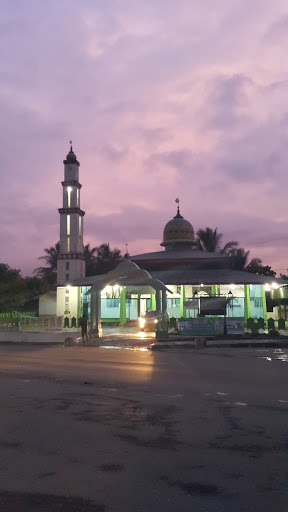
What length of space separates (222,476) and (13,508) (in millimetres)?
2151

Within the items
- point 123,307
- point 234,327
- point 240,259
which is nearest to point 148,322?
point 234,327

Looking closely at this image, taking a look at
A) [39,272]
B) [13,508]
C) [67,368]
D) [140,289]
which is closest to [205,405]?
[13,508]

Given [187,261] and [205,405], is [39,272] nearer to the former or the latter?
[187,261]

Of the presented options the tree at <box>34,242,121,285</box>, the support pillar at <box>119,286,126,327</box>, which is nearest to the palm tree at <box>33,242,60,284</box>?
the tree at <box>34,242,121,285</box>

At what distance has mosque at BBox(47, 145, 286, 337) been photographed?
37625mm

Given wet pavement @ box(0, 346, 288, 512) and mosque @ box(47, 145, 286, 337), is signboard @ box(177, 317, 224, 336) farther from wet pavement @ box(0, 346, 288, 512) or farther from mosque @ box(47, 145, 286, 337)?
wet pavement @ box(0, 346, 288, 512)

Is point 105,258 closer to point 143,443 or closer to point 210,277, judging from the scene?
point 210,277

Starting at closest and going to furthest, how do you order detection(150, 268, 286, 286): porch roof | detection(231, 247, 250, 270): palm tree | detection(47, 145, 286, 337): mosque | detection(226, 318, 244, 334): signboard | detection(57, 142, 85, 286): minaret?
detection(226, 318, 244, 334): signboard → detection(150, 268, 286, 286): porch roof → detection(47, 145, 286, 337): mosque → detection(57, 142, 85, 286): minaret → detection(231, 247, 250, 270): palm tree

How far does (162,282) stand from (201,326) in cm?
779

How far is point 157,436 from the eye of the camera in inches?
245

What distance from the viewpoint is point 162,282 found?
34.4 metres

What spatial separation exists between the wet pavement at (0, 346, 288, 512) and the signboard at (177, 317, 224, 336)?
15.3 meters

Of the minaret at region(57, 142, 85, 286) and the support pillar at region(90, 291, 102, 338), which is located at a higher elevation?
the minaret at region(57, 142, 85, 286)

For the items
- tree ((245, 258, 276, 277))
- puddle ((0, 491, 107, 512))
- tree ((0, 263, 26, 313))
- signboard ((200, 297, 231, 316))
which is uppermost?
tree ((245, 258, 276, 277))
